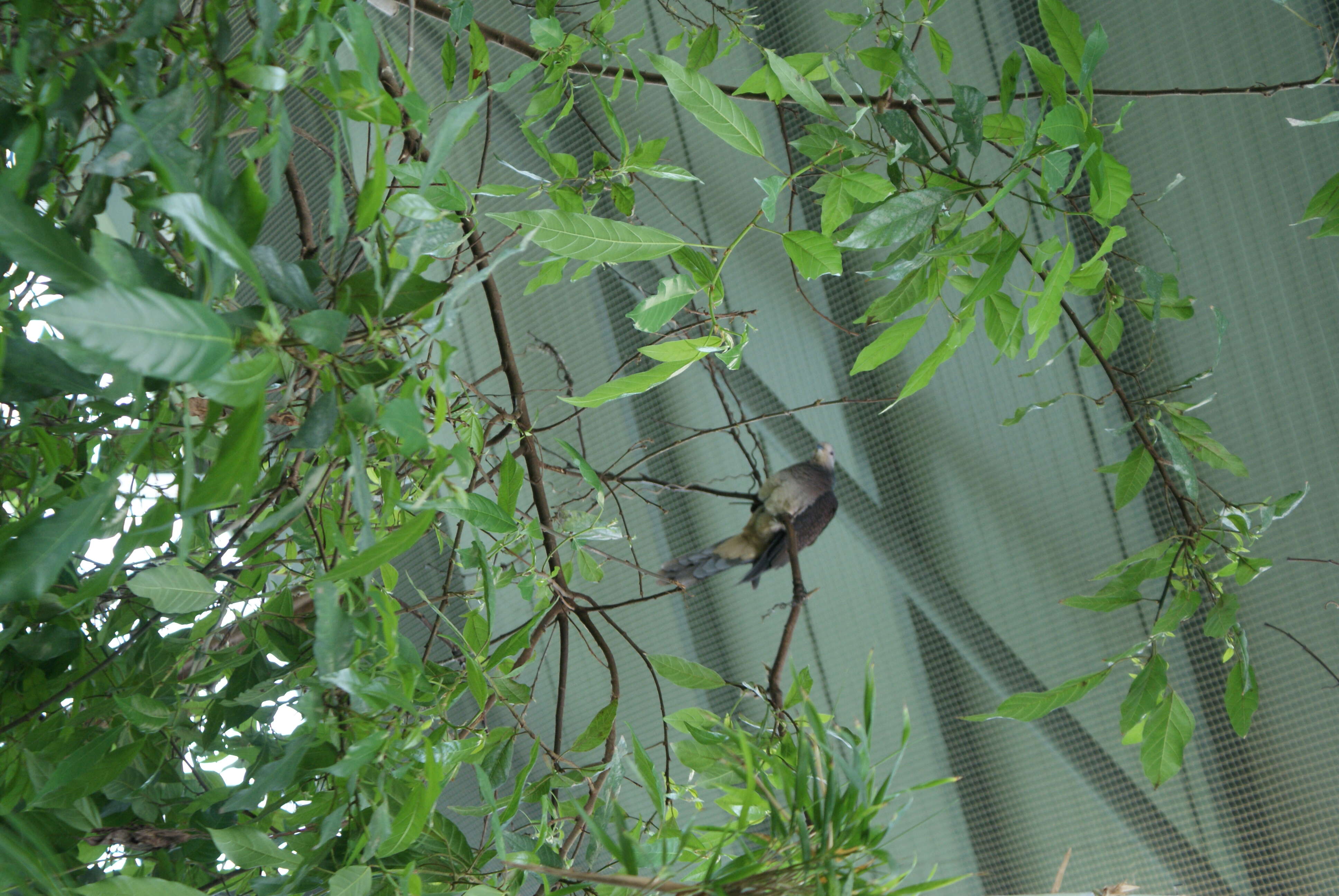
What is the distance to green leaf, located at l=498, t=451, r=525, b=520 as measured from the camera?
460 millimetres

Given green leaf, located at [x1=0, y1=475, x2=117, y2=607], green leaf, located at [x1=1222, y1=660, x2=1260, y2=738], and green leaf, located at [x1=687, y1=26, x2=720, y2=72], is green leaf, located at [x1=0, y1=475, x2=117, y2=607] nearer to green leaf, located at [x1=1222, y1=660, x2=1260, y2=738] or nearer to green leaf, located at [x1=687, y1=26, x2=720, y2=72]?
green leaf, located at [x1=687, y1=26, x2=720, y2=72]

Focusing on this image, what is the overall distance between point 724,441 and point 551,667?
1.59 ft

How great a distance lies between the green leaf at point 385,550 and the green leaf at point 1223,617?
658mm

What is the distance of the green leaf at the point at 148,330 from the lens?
0.19 m

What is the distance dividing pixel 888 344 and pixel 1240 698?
443 mm

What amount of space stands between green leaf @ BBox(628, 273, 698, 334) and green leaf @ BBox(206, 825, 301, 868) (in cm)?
32

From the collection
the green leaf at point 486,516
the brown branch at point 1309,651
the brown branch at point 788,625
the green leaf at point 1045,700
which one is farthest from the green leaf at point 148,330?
the brown branch at point 1309,651

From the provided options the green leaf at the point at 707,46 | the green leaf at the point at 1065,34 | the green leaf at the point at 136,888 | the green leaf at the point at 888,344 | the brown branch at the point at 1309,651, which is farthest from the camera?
the brown branch at the point at 1309,651

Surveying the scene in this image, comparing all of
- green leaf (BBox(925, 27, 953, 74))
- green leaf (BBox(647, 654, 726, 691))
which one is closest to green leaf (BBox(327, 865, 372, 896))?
green leaf (BBox(647, 654, 726, 691))

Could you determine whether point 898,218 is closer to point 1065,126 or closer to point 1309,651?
point 1065,126

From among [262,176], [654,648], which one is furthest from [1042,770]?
[262,176]

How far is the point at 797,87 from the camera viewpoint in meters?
0.46

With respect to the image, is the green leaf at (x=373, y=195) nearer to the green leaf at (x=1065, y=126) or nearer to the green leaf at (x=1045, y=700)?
the green leaf at (x=1065, y=126)

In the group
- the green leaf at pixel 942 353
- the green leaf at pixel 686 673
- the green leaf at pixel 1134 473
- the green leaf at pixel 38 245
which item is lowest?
the green leaf at pixel 686 673
